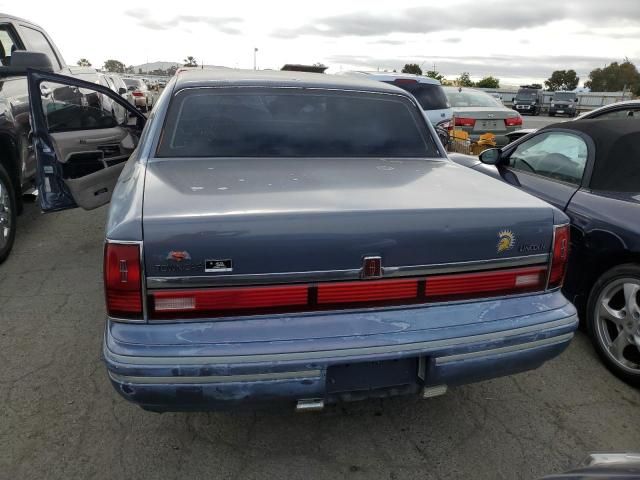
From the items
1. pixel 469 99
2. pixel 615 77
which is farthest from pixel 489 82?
pixel 469 99

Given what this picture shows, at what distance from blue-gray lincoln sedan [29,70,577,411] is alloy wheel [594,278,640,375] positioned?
0.81 metres

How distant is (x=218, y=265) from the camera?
1997 millimetres

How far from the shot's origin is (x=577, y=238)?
11.1 feet

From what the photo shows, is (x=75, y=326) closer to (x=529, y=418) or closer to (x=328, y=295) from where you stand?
(x=328, y=295)

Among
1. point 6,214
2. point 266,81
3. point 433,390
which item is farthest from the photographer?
point 6,214

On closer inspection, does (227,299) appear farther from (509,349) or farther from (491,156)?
(491,156)

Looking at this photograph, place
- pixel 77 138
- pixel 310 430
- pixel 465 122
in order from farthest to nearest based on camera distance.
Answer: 1. pixel 465 122
2. pixel 77 138
3. pixel 310 430

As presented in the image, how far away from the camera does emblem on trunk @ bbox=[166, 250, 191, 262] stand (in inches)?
77.0

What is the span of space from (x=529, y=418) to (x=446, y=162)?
1.51m

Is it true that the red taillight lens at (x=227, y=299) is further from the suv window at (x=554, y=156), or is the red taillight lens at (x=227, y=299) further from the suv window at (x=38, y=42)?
A: the suv window at (x=38, y=42)

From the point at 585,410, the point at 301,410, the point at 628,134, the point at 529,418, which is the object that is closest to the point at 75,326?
the point at 301,410

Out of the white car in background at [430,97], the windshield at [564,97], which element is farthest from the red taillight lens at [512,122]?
the windshield at [564,97]

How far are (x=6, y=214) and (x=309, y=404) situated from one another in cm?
389

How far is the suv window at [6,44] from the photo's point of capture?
224 inches
